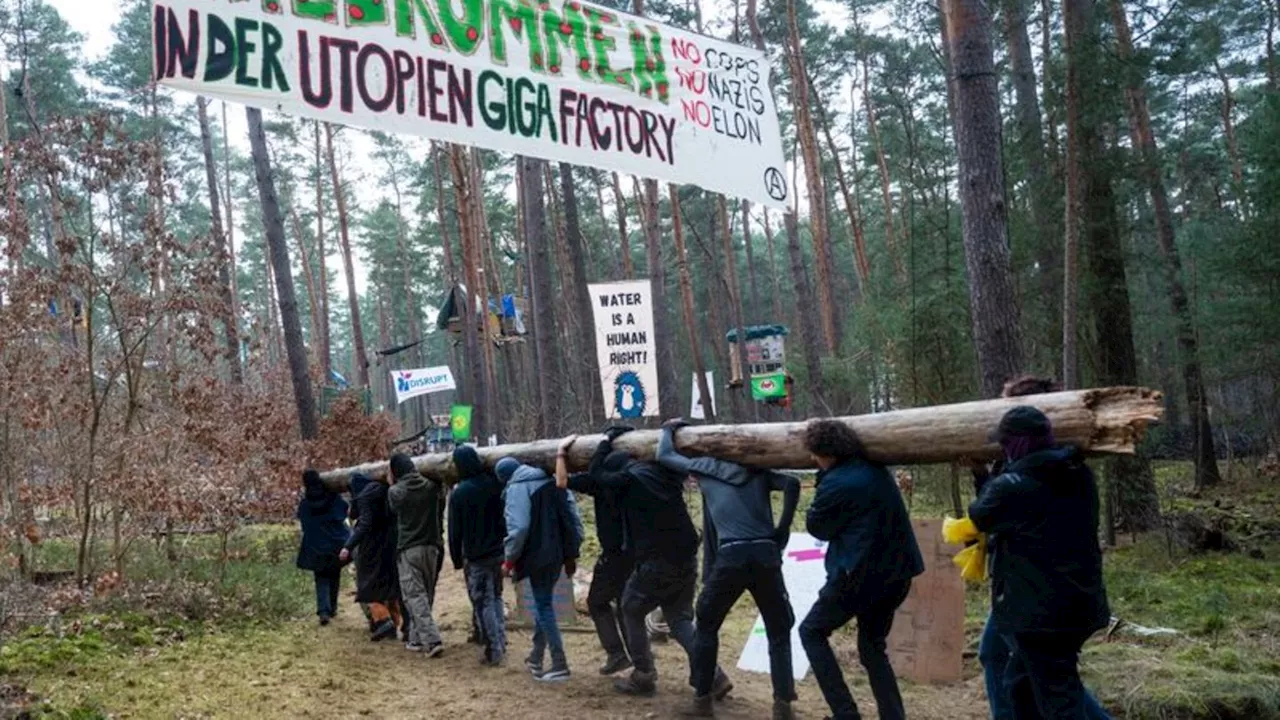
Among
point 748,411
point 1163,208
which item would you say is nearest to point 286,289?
point 1163,208

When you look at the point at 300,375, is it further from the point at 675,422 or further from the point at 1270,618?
the point at 1270,618

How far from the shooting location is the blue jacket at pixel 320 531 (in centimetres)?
1087

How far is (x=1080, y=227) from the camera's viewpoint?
11.8 metres

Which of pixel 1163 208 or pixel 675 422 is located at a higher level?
pixel 1163 208

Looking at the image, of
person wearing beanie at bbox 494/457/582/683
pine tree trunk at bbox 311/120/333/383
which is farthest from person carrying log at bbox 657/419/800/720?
pine tree trunk at bbox 311/120/333/383

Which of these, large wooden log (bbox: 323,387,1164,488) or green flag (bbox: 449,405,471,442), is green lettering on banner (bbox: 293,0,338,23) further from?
green flag (bbox: 449,405,471,442)

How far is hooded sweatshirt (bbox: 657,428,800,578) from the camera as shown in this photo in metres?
6.18

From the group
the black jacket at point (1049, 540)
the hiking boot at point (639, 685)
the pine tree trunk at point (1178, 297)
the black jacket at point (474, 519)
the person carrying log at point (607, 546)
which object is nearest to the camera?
the black jacket at point (1049, 540)

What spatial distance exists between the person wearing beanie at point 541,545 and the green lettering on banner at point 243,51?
13.2ft

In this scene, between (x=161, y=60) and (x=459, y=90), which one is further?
(x=459, y=90)

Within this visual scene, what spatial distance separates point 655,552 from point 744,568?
951 mm

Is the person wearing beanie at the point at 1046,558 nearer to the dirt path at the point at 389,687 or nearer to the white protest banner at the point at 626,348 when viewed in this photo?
the dirt path at the point at 389,687

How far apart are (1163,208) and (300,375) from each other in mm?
17507

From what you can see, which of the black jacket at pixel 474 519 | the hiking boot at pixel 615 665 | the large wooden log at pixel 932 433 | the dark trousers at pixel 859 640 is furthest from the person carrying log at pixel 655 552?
the black jacket at pixel 474 519
